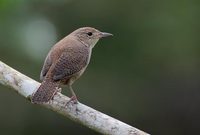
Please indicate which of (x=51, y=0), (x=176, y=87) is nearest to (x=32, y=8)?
(x=51, y=0)

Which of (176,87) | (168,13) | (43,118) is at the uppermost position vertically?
(168,13)

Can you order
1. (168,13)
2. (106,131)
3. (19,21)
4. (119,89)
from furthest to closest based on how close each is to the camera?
(168,13), (119,89), (19,21), (106,131)

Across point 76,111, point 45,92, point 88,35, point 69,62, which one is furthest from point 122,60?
point 76,111

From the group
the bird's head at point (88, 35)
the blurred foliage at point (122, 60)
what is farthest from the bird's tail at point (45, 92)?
the blurred foliage at point (122, 60)

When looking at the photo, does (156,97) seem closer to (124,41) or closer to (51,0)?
(124,41)

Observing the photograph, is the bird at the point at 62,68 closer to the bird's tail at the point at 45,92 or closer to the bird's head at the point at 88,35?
the bird's tail at the point at 45,92

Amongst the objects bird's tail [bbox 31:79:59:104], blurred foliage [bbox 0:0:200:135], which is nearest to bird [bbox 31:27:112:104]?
bird's tail [bbox 31:79:59:104]
